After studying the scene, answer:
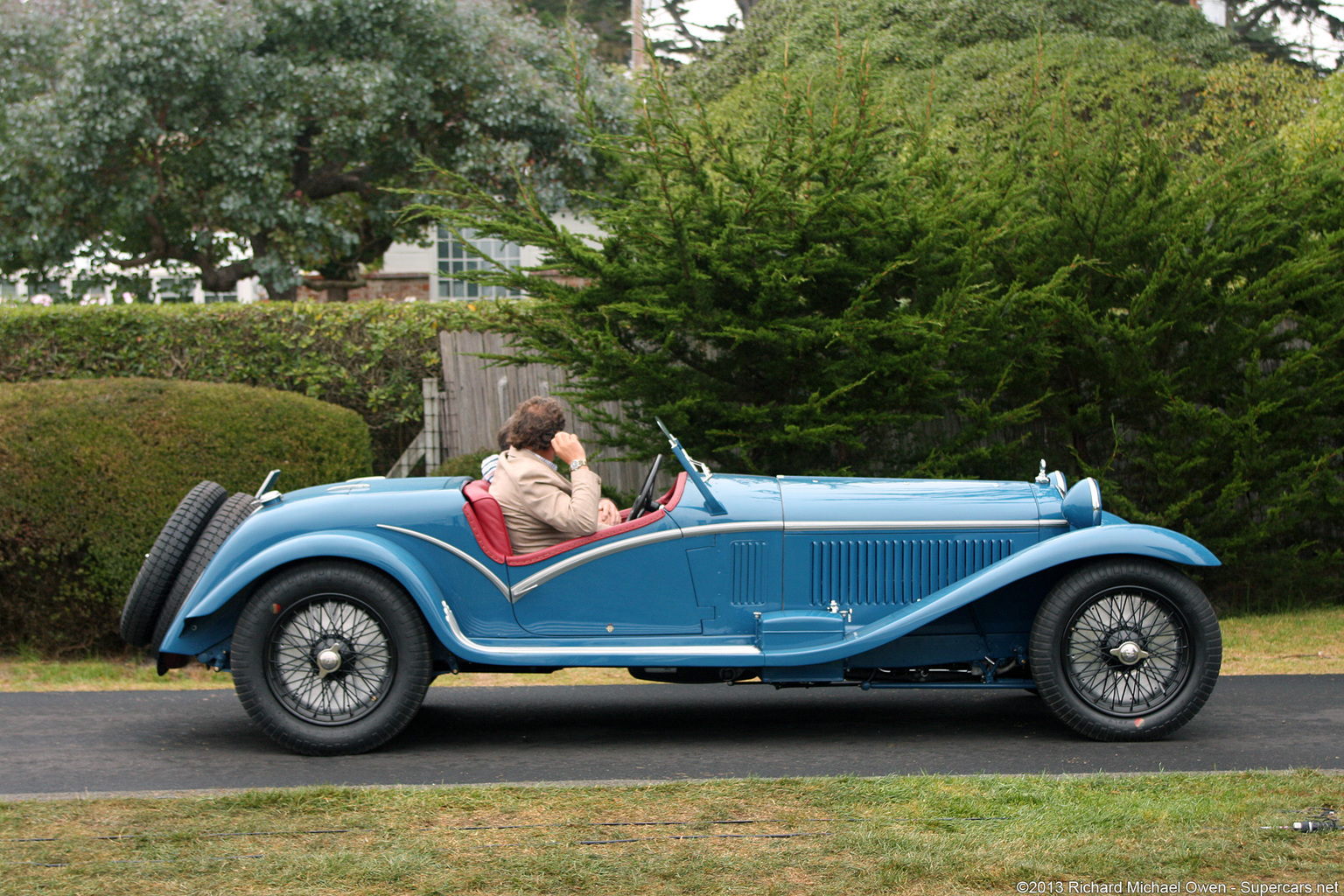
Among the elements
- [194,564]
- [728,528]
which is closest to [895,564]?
[728,528]

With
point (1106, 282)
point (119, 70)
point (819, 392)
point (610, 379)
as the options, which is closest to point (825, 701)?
point (819, 392)

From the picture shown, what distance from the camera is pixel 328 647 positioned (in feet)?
16.4

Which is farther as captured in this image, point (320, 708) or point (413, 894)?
point (320, 708)

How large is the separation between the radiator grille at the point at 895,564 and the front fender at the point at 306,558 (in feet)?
5.32

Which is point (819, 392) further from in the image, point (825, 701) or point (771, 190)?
point (825, 701)

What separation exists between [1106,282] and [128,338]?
737 cm

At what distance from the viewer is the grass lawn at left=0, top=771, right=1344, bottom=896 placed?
11.2ft

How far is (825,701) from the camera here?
20.5ft

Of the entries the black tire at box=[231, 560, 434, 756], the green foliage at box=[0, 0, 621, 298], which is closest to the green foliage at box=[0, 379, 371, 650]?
the black tire at box=[231, 560, 434, 756]

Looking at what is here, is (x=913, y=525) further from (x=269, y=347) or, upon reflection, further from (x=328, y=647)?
(x=269, y=347)

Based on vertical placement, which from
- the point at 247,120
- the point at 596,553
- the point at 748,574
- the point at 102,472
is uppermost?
the point at 247,120

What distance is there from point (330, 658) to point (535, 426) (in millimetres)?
1267

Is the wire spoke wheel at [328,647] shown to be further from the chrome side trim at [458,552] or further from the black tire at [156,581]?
the black tire at [156,581]

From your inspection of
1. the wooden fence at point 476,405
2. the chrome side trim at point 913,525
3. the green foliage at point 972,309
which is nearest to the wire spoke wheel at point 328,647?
the chrome side trim at point 913,525
